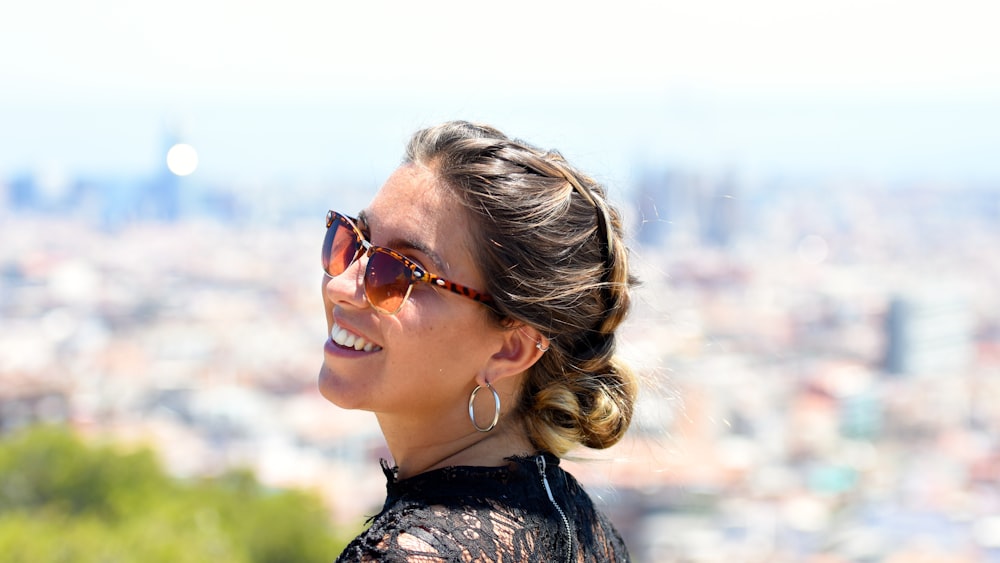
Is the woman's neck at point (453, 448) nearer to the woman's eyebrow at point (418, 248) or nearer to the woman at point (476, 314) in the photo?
the woman at point (476, 314)

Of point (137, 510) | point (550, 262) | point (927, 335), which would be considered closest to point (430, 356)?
point (550, 262)

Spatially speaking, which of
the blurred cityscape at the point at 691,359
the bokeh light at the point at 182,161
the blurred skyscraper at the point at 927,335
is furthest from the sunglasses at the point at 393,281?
the blurred skyscraper at the point at 927,335

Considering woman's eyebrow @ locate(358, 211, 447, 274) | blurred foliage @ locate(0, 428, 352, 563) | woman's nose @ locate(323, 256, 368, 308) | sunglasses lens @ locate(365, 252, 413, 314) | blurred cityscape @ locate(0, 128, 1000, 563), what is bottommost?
blurred cityscape @ locate(0, 128, 1000, 563)

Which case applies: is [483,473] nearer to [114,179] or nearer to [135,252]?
[114,179]

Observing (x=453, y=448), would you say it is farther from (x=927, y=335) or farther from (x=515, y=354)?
(x=927, y=335)

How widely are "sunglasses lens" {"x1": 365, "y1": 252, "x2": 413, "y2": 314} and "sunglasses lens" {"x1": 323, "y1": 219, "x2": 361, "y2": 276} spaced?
0.07 meters

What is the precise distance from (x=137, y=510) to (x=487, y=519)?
6.54m

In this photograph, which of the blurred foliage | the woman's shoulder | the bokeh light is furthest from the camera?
the blurred foliage

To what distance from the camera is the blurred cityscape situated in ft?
76.4

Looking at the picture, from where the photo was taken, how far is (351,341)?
936mm

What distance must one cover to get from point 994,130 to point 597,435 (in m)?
60.1

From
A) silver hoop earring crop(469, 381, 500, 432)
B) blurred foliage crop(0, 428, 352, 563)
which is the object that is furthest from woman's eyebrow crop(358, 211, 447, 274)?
blurred foliage crop(0, 428, 352, 563)

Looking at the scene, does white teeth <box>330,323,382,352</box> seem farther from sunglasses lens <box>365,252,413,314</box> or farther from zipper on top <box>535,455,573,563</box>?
zipper on top <box>535,455,573,563</box>

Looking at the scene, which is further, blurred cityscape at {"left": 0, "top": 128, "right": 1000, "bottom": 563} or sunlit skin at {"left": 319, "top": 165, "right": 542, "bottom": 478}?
blurred cityscape at {"left": 0, "top": 128, "right": 1000, "bottom": 563}
